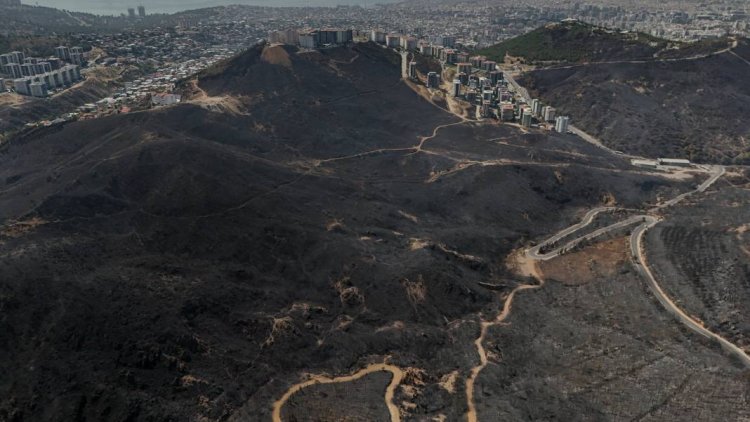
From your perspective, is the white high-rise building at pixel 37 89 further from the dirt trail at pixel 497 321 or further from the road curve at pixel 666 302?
the road curve at pixel 666 302

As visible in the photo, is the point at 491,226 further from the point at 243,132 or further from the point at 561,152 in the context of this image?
the point at 243,132

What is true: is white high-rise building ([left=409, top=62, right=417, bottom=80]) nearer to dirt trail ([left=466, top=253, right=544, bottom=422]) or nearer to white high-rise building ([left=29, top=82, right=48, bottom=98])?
dirt trail ([left=466, top=253, right=544, bottom=422])

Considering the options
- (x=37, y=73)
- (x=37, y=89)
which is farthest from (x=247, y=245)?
(x=37, y=73)

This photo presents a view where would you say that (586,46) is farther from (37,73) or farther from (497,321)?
(37,73)

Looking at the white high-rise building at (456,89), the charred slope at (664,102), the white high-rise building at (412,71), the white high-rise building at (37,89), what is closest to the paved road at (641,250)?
the charred slope at (664,102)

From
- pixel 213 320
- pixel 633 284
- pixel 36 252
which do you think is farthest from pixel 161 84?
pixel 633 284
